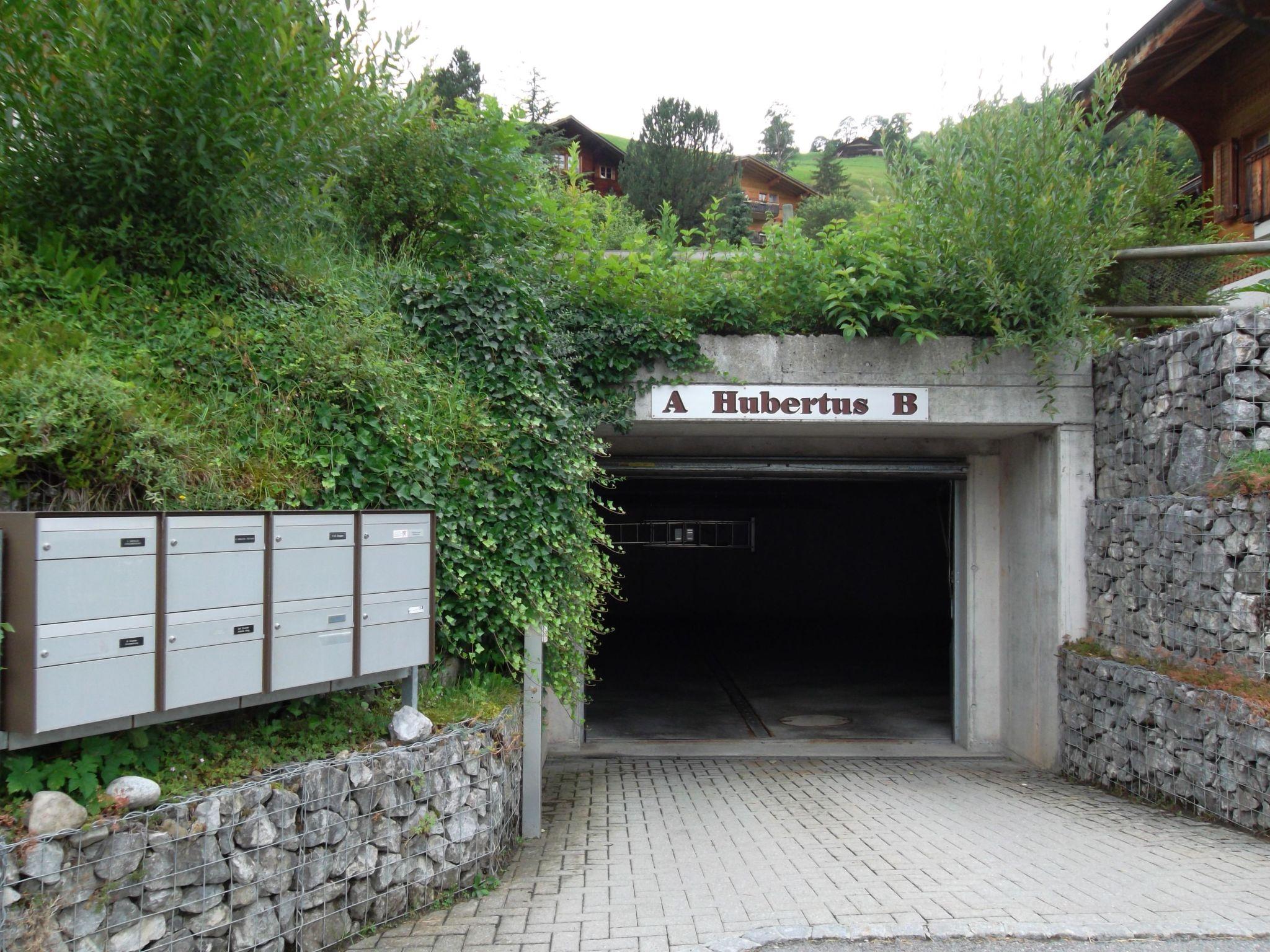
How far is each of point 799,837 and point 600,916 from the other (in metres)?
2.02

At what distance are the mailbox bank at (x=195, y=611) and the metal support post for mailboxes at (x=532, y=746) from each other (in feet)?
3.67

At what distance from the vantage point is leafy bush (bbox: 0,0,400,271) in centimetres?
577

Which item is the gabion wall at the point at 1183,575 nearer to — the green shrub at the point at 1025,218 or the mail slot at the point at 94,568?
the green shrub at the point at 1025,218

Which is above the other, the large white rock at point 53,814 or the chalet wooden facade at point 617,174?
the chalet wooden facade at point 617,174

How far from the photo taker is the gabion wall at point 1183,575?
20.9 feet

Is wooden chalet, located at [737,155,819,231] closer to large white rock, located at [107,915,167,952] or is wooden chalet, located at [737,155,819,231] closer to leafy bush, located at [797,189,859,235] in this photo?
leafy bush, located at [797,189,859,235]

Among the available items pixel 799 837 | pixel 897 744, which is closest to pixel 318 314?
pixel 799 837

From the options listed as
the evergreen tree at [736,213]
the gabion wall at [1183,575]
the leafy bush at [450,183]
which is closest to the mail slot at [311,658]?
the leafy bush at [450,183]

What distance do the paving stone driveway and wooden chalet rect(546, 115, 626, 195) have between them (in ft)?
118

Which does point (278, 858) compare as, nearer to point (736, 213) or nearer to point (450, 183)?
point (450, 183)

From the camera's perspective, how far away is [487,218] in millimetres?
8219

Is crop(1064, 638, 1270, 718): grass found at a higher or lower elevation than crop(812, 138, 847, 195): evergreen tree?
lower

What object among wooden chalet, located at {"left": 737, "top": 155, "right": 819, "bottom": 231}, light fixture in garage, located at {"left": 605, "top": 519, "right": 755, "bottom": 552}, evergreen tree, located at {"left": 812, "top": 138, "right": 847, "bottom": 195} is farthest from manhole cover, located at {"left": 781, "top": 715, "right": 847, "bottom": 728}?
evergreen tree, located at {"left": 812, "top": 138, "right": 847, "bottom": 195}

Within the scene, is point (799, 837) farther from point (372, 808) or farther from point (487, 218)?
point (487, 218)
